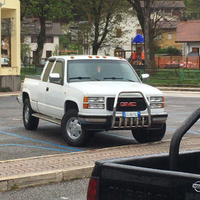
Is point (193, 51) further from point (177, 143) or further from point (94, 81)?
point (177, 143)

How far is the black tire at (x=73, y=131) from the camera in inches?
Answer: 412

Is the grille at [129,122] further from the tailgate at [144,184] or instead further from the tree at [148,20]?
the tree at [148,20]

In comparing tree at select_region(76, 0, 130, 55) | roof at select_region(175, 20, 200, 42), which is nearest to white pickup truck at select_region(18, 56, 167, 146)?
tree at select_region(76, 0, 130, 55)

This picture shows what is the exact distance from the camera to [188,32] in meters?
79.1

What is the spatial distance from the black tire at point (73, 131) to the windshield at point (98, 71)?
103cm

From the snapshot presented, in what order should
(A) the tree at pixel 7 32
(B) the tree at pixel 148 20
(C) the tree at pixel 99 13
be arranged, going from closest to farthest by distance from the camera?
1. (A) the tree at pixel 7 32
2. (B) the tree at pixel 148 20
3. (C) the tree at pixel 99 13

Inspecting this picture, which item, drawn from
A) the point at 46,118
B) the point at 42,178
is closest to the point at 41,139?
the point at 46,118

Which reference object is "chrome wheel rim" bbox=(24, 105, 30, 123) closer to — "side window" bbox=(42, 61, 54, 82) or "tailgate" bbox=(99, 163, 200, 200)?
"side window" bbox=(42, 61, 54, 82)

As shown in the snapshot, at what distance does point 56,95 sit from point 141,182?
323 inches

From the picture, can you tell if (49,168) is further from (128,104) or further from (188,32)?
(188,32)

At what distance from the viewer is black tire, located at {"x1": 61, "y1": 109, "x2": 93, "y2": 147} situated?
412 inches

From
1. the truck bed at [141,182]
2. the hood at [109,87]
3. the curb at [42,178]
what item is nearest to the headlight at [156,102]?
the hood at [109,87]

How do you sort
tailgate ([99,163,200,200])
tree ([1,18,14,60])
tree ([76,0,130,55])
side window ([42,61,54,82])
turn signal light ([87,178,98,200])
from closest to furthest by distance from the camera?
tailgate ([99,163,200,200]) < turn signal light ([87,178,98,200]) < side window ([42,61,54,82]) < tree ([1,18,14,60]) < tree ([76,0,130,55])

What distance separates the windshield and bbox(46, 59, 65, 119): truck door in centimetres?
27
